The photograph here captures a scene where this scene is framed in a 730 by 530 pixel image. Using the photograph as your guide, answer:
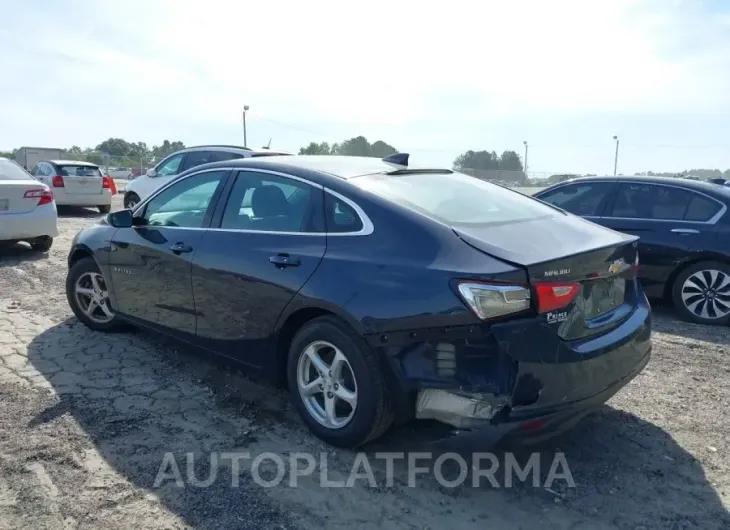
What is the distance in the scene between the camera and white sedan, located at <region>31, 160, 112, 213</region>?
14805mm

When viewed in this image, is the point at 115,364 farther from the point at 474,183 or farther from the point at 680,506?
the point at 680,506

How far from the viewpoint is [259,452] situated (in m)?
3.48

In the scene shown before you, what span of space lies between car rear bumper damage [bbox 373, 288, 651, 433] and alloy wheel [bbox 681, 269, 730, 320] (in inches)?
146

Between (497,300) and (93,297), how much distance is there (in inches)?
154

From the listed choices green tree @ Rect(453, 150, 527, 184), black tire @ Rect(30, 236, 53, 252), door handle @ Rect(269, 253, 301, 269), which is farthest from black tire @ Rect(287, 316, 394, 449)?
green tree @ Rect(453, 150, 527, 184)

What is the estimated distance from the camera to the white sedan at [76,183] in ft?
48.6

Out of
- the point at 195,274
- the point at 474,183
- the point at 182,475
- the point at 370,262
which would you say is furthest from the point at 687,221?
the point at 182,475

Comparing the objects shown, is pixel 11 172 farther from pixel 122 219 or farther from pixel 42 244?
pixel 122 219

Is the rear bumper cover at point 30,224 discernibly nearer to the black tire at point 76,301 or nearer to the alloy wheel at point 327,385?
the black tire at point 76,301

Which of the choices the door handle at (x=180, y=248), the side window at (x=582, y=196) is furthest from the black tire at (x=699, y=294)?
the door handle at (x=180, y=248)

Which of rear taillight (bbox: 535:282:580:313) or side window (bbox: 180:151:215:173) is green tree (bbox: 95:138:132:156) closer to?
side window (bbox: 180:151:215:173)

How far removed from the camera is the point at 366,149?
34.0 metres

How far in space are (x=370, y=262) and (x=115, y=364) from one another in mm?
2560

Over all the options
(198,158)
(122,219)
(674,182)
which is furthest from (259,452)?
(198,158)
